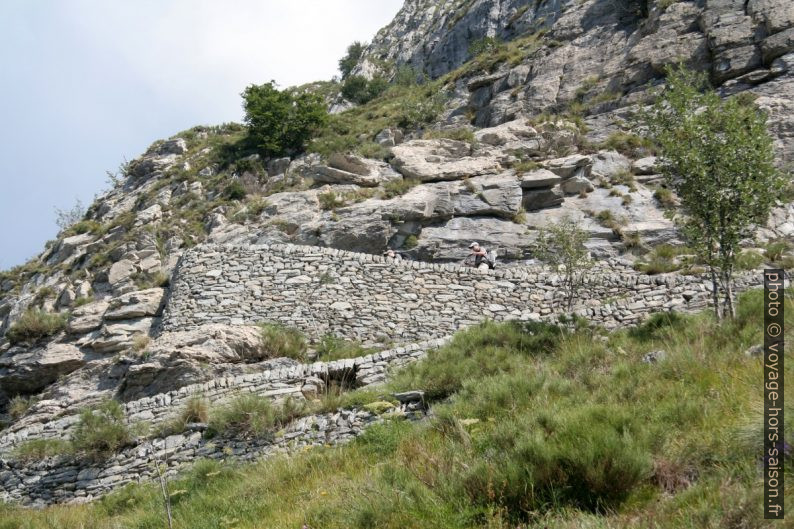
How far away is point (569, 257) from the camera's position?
1358 cm

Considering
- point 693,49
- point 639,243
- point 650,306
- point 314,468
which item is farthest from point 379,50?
point 314,468

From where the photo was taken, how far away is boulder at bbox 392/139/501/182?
20.5 meters

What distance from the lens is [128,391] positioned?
39.7ft

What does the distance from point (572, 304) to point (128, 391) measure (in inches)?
378

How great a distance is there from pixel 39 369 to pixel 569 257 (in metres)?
12.7

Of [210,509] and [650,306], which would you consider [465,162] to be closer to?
[650,306]

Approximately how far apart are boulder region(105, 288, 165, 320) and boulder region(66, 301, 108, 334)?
1.35 feet

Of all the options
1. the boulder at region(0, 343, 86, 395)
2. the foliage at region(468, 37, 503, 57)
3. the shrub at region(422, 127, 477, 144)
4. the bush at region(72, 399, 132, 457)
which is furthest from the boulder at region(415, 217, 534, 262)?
the foliage at region(468, 37, 503, 57)

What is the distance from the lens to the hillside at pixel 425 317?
17.9 ft

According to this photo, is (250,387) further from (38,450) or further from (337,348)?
(38,450)

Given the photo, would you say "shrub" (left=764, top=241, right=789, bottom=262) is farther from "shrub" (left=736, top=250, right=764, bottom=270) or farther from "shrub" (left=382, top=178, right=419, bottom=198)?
"shrub" (left=382, top=178, right=419, bottom=198)

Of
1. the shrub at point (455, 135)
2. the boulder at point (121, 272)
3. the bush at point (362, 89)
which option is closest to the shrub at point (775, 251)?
the shrub at point (455, 135)

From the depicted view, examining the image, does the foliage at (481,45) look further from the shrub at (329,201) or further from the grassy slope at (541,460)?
the grassy slope at (541,460)

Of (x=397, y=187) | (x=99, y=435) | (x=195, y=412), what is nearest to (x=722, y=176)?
(x=195, y=412)
